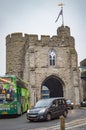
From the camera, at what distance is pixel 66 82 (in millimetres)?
47031

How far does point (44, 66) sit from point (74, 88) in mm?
5712

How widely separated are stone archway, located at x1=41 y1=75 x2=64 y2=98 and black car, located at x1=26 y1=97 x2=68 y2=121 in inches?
960

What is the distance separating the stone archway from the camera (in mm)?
47812

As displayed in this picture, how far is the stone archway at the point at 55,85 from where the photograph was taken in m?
47.8

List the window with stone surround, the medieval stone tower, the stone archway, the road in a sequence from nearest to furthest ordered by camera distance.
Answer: the road < the medieval stone tower < the window with stone surround < the stone archway

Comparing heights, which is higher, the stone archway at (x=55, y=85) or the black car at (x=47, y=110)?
the stone archway at (x=55, y=85)

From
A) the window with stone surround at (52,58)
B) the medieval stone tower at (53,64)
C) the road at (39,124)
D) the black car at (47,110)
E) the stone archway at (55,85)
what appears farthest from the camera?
the stone archway at (55,85)

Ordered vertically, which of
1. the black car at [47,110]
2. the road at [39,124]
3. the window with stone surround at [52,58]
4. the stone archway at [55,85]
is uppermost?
the window with stone surround at [52,58]

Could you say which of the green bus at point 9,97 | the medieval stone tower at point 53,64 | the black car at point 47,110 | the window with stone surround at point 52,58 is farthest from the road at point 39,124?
the window with stone surround at point 52,58

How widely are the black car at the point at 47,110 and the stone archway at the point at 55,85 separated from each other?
80.0 feet

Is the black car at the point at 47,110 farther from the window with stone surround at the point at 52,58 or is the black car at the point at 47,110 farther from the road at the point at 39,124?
the window with stone surround at the point at 52,58

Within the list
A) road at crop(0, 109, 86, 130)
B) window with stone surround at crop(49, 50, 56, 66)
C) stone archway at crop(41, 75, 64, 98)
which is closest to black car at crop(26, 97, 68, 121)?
road at crop(0, 109, 86, 130)

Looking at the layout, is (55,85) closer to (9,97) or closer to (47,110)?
(9,97)

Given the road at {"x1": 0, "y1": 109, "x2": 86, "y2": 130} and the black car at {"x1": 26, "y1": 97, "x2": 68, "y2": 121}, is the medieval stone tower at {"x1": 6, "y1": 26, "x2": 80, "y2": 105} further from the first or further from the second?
the road at {"x1": 0, "y1": 109, "x2": 86, "y2": 130}
